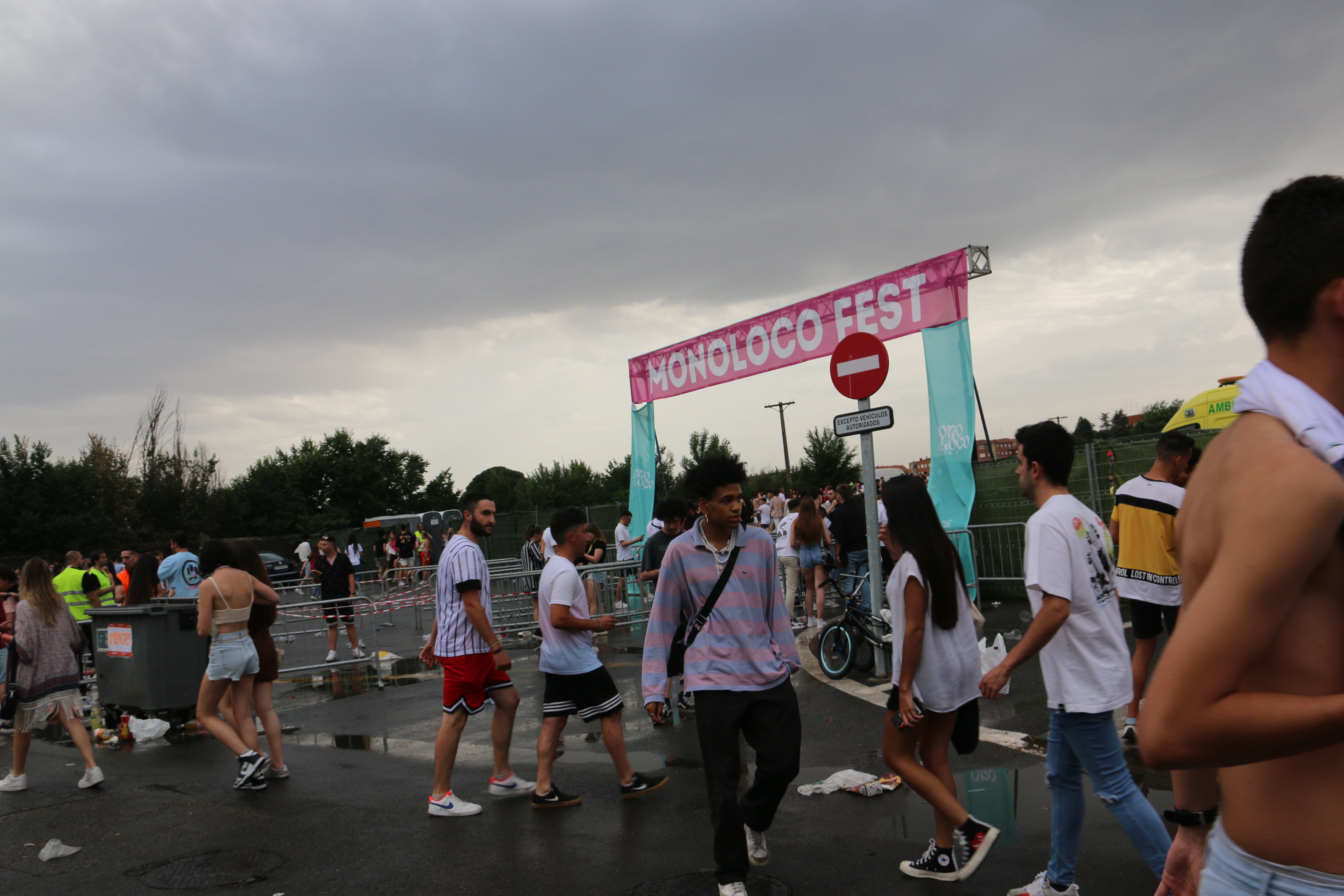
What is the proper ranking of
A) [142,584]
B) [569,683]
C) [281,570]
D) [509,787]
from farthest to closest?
[281,570] < [142,584] < [509,787] < [569,683]

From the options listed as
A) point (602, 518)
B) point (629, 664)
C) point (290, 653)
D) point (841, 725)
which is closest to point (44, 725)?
point (290, 653)

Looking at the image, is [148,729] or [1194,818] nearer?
[1194,818]

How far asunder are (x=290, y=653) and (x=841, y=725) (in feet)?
28.7

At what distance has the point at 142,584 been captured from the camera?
9531 mm

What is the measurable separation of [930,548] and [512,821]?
322 centimetres

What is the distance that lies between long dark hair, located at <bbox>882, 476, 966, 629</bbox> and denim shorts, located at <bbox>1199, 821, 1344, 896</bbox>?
2593 millimetres

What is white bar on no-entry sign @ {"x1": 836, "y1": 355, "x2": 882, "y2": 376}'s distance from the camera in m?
8.13

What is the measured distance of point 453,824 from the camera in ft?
18.6

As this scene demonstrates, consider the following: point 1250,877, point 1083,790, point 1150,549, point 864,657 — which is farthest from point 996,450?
point 1250,877

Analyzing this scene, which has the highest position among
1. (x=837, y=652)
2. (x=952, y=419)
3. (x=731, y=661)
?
(x=952, y=419)

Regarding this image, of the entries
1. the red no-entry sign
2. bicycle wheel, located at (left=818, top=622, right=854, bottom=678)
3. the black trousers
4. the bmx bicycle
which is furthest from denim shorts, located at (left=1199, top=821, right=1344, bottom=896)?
bicycle wheel, located at (left=818, top=622, right=854, bottom=678)

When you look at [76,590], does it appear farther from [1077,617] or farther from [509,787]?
[1077,617]

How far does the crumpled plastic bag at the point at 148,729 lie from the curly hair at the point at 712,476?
22.8 feet

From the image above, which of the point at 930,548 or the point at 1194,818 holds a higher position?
the point at 930,548
